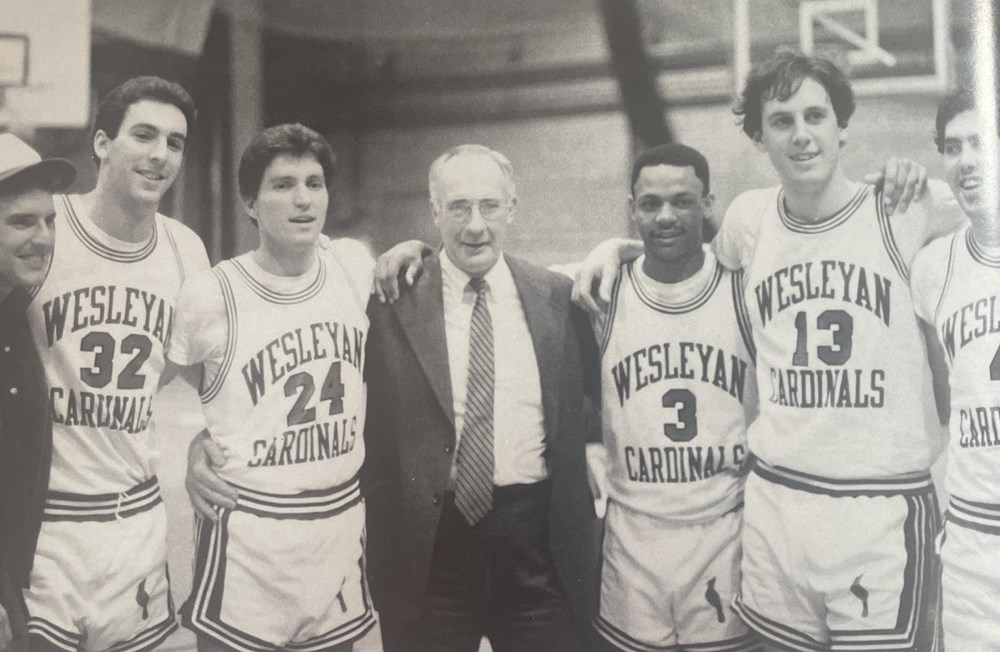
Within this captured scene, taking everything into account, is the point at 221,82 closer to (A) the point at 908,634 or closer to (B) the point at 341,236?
(B) the point at 341,236

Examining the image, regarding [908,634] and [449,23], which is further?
[449,23]

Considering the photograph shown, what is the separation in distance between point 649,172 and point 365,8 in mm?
827

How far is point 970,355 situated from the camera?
76.2 inches

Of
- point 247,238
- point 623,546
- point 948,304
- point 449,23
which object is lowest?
point 623,546

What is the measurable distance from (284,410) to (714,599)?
3.56 ft

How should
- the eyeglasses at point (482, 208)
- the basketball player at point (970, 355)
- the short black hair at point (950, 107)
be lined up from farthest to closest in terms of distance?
1. the eyeglasses at point (482, 208)
2. the short black hair at point (950, 107)
3. the basketball player at point (970, 355)

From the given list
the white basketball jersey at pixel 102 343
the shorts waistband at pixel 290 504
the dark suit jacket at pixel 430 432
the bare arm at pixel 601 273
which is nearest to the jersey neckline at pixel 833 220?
the bare arm at pixel 601 273

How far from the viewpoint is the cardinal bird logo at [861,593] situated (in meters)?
1.92

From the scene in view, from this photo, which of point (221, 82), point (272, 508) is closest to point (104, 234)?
point (221, 82)

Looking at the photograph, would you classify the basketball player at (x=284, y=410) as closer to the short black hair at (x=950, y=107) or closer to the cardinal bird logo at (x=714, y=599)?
the cardinal bird logo at (x=714, y=599)

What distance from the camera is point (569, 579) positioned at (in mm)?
2029

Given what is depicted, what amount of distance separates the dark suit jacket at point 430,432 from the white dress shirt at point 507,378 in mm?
17

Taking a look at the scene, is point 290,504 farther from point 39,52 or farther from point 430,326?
point 39,52

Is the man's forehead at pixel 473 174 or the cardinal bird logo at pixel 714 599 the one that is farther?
the man's forehead at pixel 473 174
